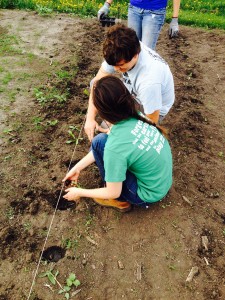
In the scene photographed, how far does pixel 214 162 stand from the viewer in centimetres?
371

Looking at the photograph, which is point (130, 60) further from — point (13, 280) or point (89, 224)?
point (13, 280)

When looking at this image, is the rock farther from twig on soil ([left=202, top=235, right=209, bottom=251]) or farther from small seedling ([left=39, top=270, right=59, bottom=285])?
twig on soil ([left=202, top=235, right=209, bottom=251])

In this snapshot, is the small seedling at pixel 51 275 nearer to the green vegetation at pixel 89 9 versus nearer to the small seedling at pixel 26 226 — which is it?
the small seedling at pixel 26 226

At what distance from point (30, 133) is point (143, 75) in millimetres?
1696

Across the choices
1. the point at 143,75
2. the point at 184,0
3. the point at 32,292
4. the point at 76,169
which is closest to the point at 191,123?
the point at 143,75

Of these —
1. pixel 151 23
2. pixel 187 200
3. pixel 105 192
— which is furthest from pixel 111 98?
pixel 151 23

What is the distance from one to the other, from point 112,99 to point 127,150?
0.38 m

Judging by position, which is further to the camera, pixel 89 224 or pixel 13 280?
pixel 89 224

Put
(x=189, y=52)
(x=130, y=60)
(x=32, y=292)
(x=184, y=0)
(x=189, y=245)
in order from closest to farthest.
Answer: (x=32, y=292)
(x=130, y=60)
(x=189, y=245)
(x=189, y=52)
(x=184, y=0)

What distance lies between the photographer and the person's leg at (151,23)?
3729 mm

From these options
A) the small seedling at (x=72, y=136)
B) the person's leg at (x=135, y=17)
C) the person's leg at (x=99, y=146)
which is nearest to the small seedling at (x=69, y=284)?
the person's leg at (x=99, y=146)

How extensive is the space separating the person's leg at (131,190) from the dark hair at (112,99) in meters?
0.60

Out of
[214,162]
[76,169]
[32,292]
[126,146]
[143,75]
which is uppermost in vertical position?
[143,75]

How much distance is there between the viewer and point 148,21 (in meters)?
3.76
